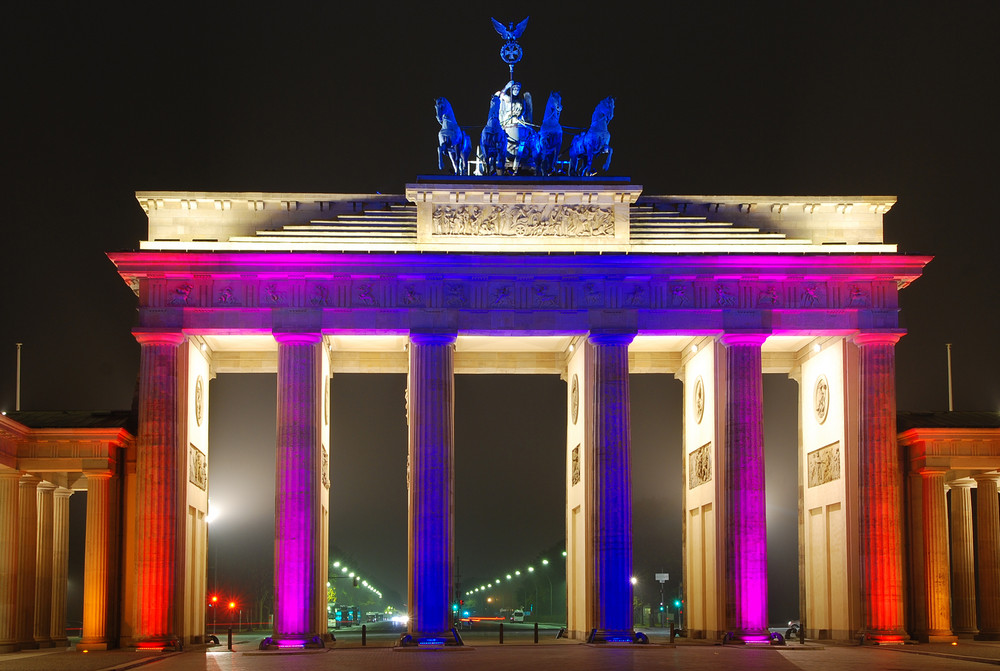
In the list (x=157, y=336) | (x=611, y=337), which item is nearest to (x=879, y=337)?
(x=611, y=337)

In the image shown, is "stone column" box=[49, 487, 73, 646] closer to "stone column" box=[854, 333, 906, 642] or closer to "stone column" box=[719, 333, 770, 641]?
"stone column" box=[719, 333, 770, 641]

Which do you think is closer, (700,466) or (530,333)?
(530,333)

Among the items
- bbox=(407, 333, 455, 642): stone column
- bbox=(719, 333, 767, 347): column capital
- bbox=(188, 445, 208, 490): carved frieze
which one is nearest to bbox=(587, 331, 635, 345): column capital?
bbox=(719, 333, 767, 347): column capital

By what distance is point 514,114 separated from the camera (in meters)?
55.0

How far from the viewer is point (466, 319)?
172 feet

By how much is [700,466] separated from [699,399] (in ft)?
10.0

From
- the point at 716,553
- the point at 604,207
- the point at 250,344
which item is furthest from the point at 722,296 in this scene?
the point at 250,344

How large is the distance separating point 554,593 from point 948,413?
114396 millimetres

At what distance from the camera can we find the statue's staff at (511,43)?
55406mm

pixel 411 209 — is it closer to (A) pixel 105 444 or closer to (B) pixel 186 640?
(A) pixel 105 444

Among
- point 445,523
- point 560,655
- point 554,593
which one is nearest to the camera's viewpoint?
point 560,655

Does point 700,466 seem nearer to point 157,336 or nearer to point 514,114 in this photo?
point 514,114

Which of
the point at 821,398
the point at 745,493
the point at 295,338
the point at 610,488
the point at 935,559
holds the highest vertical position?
the point at 295,338

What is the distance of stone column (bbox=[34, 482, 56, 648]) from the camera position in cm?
5544
